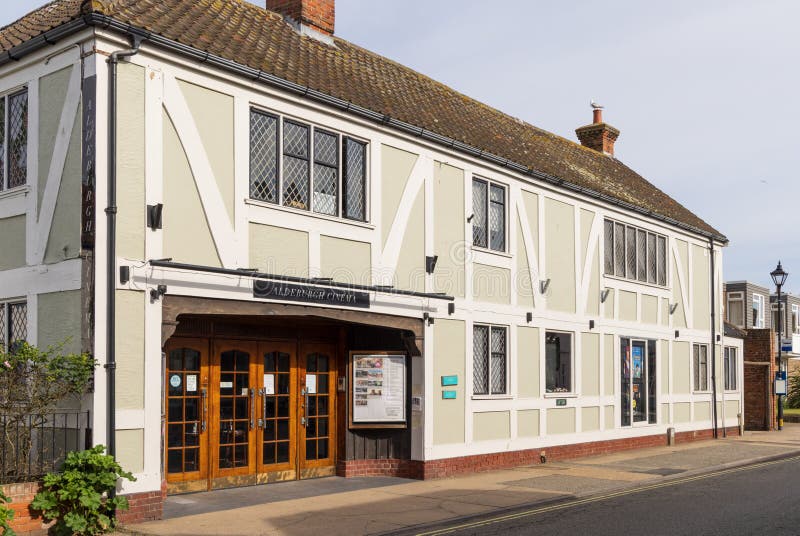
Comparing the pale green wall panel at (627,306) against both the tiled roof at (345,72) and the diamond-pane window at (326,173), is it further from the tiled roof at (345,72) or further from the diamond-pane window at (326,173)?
the diamond-pane window at (326,173)

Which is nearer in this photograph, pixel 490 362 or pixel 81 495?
pixel 81 495

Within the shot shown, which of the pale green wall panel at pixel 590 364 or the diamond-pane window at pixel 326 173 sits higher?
the diamond-pane window at pixel 326 173

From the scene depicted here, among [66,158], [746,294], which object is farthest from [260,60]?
[746,294]

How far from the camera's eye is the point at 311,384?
49.5 ft

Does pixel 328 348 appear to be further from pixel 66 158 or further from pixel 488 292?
pixel 66 158

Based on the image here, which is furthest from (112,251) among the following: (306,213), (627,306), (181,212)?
(627,306)

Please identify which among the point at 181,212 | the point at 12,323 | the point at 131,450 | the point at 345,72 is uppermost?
the point at 345,72

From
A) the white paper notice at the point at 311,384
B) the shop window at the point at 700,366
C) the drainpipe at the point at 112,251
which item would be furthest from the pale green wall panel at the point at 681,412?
the drainpipe at the point at 112,251

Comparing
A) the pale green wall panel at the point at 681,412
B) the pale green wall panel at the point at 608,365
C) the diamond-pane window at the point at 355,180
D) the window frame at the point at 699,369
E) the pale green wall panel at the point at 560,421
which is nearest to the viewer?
the diamond-pane window at the point at 355,180

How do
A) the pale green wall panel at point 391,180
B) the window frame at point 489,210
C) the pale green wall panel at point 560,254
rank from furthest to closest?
the pale green wall panel at point 560,254, the window frame at point 489,210, the pale green wall panel at point 391,180

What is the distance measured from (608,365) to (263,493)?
10.9m

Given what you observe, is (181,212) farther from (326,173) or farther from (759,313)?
(759,313)

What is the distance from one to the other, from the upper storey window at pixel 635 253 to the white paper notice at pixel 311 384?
31.2 ft

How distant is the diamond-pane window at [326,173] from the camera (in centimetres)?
1397
